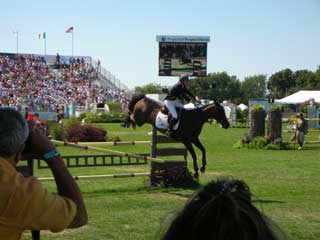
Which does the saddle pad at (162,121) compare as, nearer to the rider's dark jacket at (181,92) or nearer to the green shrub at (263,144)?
the rider's dark jacket at (181,92)

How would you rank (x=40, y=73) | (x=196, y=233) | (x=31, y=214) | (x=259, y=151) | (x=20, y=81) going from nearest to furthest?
(x=196, y=233) → (x=31, y=214) → (x=259, y=151) → (x=20, y=81) → (x=40, y=73)

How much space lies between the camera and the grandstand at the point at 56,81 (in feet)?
197

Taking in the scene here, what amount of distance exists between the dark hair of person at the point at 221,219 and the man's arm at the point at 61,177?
1007mm

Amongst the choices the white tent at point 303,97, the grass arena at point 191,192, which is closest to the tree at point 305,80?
the white tent at point 303,97

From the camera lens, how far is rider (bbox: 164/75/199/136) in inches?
518

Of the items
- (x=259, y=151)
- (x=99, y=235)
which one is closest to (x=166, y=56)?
(x=259, y=151)

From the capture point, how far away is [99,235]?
760 centimetres

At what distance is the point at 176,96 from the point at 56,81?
56.8 metres

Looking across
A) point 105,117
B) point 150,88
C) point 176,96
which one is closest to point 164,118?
point 176,96

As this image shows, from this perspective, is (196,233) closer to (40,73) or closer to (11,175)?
(11,175)

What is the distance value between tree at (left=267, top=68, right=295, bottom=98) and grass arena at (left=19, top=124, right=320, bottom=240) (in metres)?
103

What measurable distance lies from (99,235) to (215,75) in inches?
4702

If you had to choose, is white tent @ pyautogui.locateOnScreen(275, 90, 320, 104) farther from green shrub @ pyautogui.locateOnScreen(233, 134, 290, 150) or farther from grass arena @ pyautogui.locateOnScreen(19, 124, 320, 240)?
grass arena @ pyautogui.locateOnScreen(19, 124, 320, 240)

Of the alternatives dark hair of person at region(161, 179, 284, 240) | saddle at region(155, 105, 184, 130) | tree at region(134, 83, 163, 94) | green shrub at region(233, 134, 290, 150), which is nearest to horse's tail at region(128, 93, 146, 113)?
saddle at region(155, 105, 184, 130)
